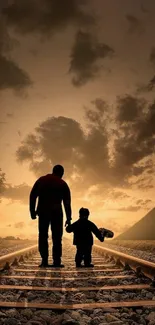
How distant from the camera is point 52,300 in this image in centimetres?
368

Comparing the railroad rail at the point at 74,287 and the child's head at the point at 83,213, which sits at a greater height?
the child's head at the point at 83,213

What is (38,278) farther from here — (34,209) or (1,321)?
(1,321)

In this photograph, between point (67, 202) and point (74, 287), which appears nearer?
point (74, 287)

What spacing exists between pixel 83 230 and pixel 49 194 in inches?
41.5

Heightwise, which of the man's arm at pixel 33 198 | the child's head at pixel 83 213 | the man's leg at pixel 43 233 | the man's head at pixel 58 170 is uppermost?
the man's head at pixel 58 170

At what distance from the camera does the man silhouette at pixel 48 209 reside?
254 inches

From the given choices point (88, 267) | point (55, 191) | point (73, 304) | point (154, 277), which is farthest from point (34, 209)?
point (73, 304)

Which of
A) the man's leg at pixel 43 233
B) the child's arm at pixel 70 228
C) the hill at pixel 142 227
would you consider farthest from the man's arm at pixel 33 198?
the hill at pixel 142 227

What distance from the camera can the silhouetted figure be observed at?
6.63m

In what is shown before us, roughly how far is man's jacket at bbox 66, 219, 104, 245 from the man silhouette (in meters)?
0.33

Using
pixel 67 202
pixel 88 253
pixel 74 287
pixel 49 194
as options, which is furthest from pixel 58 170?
pixel 74 287

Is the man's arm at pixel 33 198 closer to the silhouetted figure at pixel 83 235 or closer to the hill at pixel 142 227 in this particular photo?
the silhouetted figure at pixel 83 235

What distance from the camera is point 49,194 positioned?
255 inches

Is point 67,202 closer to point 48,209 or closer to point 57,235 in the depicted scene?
point 48,209
